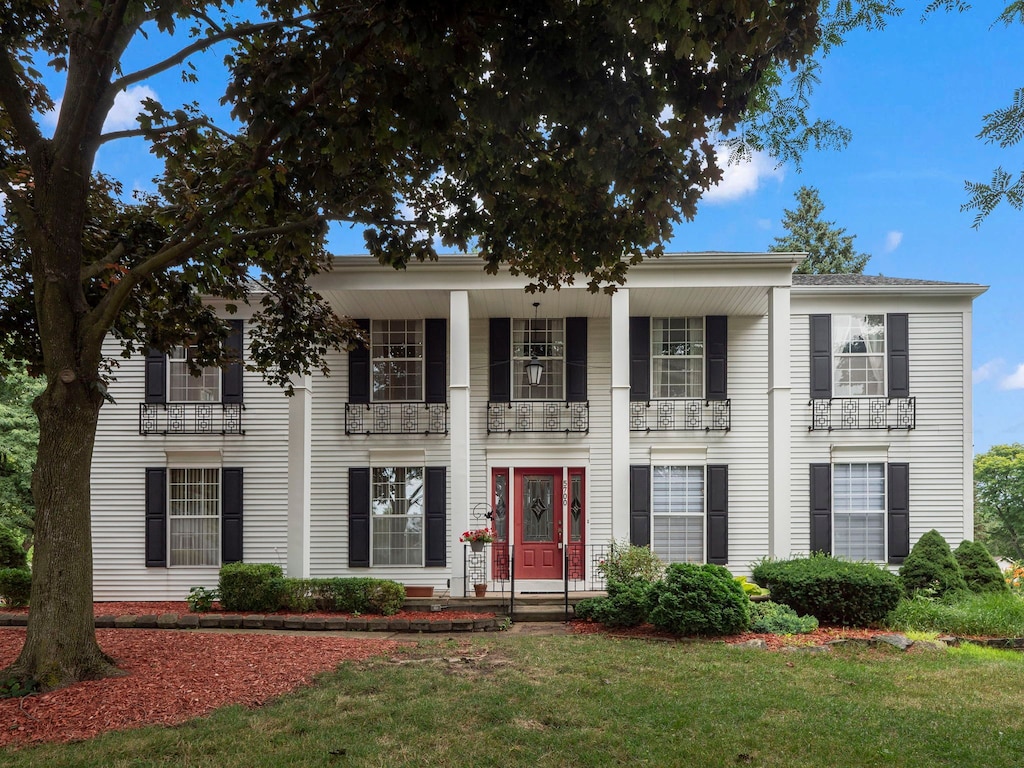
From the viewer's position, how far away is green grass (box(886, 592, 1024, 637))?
421 inches

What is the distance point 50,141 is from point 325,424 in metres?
7.76

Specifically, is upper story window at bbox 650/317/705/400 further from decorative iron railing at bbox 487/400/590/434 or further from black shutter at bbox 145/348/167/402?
black shutter at bbox 145/348/167/402

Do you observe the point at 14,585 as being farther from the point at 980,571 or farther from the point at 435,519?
the point at 980,571

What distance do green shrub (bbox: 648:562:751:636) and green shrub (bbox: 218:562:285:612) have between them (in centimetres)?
631

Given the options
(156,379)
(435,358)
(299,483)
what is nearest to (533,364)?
(435,358)

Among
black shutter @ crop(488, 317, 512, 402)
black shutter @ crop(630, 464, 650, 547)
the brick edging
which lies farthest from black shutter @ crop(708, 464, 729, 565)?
the brick edging

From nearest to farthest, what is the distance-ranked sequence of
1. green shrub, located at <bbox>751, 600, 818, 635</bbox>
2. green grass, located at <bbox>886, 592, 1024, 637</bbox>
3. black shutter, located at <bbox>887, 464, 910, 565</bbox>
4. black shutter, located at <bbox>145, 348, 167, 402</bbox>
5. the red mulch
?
the red mulch
green shrub, located at <bbox>751, 600, 818, 635</bbox>
green grass, located at <bbox>886, 592, 1024, 637</bbox>
black shutter, located at <bbox>887, 464, 910, 565</bbox>
black shutter, located at <bbox>145, 348, 167, 402</bbox>

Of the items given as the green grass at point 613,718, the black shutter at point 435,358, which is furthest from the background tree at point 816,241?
the green grass at point 613,718

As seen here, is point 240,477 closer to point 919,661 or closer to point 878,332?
point 919,661

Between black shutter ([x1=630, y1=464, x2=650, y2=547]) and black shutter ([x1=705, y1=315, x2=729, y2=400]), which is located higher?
black shutter ([x1=705, y1=315, x2=729, y2=400])

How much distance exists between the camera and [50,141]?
7867 millimetres

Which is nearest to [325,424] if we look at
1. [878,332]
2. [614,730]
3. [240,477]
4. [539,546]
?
[240,477]

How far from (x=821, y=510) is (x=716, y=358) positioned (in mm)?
3608

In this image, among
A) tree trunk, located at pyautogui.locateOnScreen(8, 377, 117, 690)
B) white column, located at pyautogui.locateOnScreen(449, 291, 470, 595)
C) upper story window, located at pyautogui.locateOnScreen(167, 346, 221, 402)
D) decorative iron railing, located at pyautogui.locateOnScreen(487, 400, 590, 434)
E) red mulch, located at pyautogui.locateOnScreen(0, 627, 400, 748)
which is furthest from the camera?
upper story window, located at pyautogui.locateOnScreen(167, 346, 221, 402)
